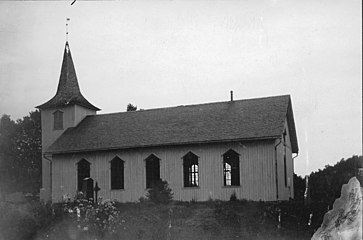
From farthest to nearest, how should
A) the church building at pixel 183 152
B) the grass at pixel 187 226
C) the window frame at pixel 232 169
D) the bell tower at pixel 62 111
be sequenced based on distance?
the bell tower at pixel 62 111, the window frame at pixel 232 169, the church building at pixel 183 152, the grass at pixel 187 226

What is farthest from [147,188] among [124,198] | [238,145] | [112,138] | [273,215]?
[273,215]

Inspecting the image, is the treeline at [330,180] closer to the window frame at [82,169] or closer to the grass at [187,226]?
the grass at [187,226]

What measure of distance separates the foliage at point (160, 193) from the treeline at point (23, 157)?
9.87 meters

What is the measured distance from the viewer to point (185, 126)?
16.0 metres

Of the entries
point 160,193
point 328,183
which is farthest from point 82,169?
point 328,183

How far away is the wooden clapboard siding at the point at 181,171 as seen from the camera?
48.3 feet

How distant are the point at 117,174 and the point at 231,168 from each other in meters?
3.91

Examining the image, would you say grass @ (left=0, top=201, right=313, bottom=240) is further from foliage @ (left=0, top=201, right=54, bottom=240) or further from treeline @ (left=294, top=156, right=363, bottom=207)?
treeline @ (left=294, top=156, right=363, bottom=207)

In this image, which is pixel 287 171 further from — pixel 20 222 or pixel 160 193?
pixel 20 222

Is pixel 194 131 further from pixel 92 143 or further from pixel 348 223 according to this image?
pixel 348 223

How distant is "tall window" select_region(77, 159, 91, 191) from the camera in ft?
55.6

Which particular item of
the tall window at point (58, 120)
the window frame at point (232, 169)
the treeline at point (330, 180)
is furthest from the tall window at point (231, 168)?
the tall window at point (58, 120)

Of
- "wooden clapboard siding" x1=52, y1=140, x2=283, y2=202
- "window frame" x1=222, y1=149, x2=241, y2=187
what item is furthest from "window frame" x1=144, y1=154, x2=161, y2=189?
"window frame" x1=222, y1=149, x2=241, y2=187

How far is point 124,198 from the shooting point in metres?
16.4
